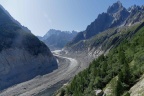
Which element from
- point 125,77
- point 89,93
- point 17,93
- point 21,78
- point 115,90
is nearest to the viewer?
point 115,90

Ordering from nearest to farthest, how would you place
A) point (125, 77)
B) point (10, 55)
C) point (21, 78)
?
1. point (125, 77)
2. point (21, 78)
3. point (10, 55)

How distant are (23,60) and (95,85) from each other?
497 ft

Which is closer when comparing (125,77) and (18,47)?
(125,77)

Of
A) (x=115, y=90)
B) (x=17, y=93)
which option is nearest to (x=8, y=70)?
(x=17, y=93)

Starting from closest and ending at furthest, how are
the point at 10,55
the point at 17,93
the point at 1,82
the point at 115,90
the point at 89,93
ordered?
the point at 115,90 → the point at 89,93 → the point at 17,93 → the point at 1,82 → the point at 10,55

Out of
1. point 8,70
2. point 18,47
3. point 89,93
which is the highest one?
point 18,47

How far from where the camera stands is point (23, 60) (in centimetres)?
19400

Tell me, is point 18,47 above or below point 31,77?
above

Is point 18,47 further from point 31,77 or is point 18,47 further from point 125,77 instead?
point 125,77

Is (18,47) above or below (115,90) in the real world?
above

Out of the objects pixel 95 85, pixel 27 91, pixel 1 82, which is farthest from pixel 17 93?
pixel 95 85

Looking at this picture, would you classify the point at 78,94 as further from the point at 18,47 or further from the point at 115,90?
the point at 18,47

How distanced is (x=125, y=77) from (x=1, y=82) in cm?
13257

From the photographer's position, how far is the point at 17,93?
134 meters
